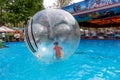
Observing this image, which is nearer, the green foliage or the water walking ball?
the water walking ball

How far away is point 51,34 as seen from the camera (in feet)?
21.4

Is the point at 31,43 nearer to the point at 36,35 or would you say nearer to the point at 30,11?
the point at 36,35

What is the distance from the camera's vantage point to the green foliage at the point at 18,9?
36.4 metres

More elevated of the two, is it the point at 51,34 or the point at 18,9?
the point at 18,9

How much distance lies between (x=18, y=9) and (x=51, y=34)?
104 feet

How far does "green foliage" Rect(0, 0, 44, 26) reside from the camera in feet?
119

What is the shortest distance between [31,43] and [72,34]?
140 centimetres

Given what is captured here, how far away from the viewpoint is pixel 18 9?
3712 centimetres

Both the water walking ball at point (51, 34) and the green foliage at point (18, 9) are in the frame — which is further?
the green foliage at point (18, 9)

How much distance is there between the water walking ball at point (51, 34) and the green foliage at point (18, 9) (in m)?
29.9

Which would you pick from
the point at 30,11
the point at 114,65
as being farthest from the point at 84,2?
the point at 30,11

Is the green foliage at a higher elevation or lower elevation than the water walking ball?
higher

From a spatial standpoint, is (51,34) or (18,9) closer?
(51,34)

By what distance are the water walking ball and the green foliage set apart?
98.2 ft
